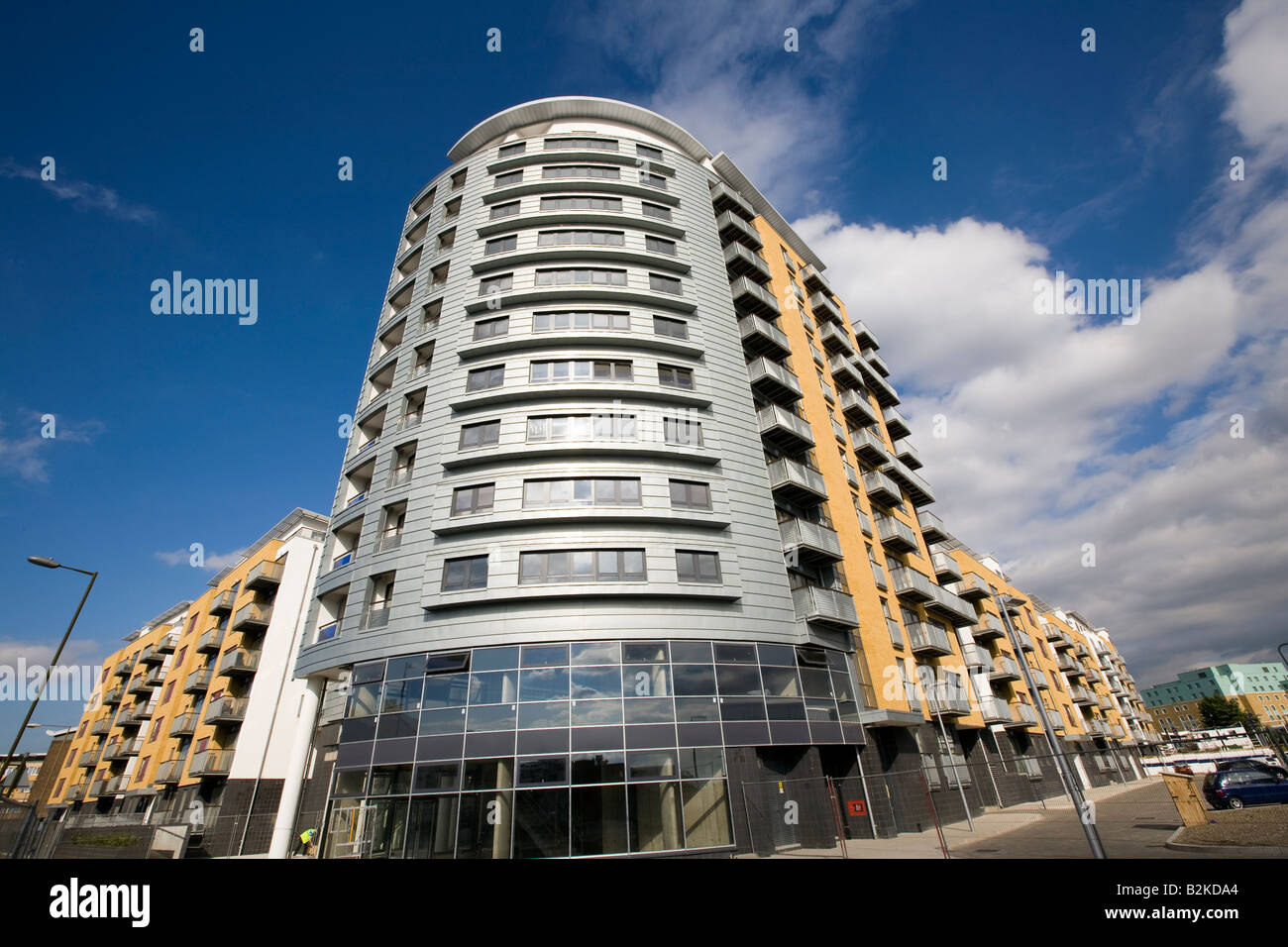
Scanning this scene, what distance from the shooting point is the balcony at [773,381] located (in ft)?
94.3

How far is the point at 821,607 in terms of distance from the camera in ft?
75.6

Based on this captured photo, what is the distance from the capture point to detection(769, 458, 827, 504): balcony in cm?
2605

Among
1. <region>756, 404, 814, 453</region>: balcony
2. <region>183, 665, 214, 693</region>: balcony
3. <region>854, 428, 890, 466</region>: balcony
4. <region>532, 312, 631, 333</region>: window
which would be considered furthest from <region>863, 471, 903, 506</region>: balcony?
<region>183, 665, 214, 693</region>: balcony

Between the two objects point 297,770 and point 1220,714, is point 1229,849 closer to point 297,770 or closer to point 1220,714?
point 297,770

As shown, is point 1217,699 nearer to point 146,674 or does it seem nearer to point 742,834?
point 742,834

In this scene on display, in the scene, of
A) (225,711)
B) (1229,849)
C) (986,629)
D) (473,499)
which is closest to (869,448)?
(986,629)

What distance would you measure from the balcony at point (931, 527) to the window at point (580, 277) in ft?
88.7

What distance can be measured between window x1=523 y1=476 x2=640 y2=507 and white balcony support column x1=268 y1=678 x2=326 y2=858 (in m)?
12.3

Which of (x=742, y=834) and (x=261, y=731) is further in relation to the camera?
(x=261, y=731)

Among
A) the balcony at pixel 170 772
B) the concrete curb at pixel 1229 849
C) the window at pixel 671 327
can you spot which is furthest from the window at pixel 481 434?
the balcony at pixel 170 772

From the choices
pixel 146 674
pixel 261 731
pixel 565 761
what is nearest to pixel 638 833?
pixel 565 761

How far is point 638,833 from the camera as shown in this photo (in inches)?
686

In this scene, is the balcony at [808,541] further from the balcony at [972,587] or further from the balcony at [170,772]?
the balcony at [170,772]
